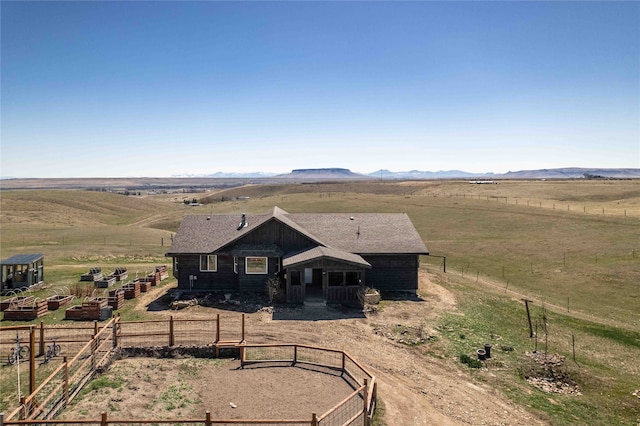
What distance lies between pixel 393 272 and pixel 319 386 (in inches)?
643

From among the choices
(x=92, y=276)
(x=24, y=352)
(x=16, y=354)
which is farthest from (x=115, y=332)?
(x=92, y=276)

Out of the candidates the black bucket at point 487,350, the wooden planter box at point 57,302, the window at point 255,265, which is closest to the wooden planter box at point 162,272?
the wooden planter box at point 57,302

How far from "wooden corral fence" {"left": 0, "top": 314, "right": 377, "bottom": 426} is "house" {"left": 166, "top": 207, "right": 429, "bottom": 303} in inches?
232

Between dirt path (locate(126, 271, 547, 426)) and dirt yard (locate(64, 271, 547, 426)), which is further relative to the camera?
dirt path (locate(126, 271, 547, 426))

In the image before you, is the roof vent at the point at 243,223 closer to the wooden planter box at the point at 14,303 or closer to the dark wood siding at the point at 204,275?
the dark wood siding at the point at 204,275

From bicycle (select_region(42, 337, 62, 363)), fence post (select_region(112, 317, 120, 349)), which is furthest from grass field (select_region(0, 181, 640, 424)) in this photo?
fence post (select_region(112, 317, 120, 349))

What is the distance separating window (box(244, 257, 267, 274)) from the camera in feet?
98.4

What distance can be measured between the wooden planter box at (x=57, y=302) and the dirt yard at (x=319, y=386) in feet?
35.5

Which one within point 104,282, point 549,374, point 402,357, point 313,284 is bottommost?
point 549,374

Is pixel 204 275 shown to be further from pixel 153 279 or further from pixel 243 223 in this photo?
pixel 243 223

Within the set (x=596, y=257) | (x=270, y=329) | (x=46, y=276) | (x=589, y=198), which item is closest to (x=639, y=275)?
(x=596, y=257)

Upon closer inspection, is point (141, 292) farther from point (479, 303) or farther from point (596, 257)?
point (596, 257)

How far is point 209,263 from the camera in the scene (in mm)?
30812

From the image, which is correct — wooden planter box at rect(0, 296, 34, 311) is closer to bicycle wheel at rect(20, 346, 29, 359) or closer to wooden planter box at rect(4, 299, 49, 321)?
wooden planter box at rect(4, 299, 49, 321)
